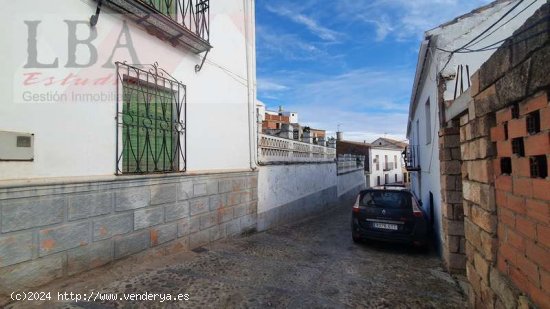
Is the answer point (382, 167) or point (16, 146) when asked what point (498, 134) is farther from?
point (382, 167)

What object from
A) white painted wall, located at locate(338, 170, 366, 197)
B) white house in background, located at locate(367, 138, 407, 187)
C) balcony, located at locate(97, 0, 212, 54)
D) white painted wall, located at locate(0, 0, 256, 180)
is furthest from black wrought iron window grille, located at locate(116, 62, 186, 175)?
white house in background, located at locate(367, 138, 407, 187)

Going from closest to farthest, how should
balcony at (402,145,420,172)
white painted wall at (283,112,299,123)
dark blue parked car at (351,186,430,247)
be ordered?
dark blue parked car at (351,186,430,247) < balcony at (402,145,420,172) < white painted wall at (283,112,299,123)

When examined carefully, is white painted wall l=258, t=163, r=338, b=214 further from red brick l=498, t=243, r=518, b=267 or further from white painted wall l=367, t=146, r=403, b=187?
white painted wall l=367, t=146, r=403, b=187

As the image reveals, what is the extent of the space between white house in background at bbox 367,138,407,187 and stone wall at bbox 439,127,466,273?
25.0 metres

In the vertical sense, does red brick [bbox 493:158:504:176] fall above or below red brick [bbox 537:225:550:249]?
above

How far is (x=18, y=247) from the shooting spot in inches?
126

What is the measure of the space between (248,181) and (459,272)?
4.61 meters

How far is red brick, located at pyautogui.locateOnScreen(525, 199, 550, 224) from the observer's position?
1893mm

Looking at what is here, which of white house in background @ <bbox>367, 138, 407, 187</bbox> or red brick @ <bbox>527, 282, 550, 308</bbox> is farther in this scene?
white house in background @ <bbox>367, 138, 407, 187</bbox>

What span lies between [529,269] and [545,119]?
1.06 m

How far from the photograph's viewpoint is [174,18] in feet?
17.9

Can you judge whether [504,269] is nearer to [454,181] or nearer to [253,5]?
[454,181]

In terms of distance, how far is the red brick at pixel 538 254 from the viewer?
6.22 ft

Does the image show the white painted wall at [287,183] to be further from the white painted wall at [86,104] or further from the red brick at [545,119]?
the red brick at [545,119]
